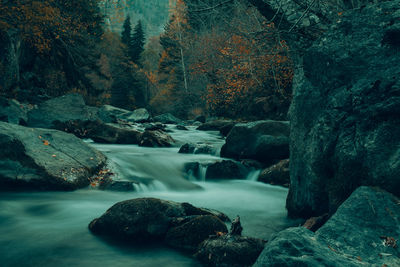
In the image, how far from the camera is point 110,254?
3.50m

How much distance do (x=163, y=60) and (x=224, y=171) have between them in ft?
95.3

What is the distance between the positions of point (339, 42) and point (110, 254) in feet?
12.3

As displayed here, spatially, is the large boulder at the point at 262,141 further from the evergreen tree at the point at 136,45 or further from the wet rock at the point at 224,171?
the evergreen tree at the point at 136,45

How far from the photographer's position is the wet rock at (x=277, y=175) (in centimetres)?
744

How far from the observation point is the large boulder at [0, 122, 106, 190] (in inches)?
213

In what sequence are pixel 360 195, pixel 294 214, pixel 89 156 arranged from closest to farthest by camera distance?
pixel 360 195
pixel 294 214
pixel 89 156

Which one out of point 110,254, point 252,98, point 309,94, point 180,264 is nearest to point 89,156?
point 110,254

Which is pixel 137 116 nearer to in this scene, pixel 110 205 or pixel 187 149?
pixel 187 149

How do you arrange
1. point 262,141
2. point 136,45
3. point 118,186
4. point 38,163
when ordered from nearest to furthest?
point 38,163 < point 118,186 < point 262,141 < point 136,45

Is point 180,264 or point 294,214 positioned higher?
point 294,214

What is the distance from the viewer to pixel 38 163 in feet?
18.2

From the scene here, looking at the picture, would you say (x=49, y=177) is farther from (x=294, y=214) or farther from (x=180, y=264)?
(x=294, y=214)

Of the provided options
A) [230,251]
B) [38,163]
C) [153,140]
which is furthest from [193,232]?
[153,140]

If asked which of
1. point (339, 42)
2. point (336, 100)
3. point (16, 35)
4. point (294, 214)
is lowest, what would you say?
point (294, 214)
